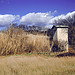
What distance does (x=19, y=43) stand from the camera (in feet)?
51.8

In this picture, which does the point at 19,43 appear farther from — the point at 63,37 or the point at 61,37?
the point at 63,37

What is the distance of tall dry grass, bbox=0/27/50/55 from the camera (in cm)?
1512

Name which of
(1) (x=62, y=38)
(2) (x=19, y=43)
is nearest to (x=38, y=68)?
(2) (x=19, y=43)

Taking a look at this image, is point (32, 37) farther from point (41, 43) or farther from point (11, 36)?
point (11, 36)

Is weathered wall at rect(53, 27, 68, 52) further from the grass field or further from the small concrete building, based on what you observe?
the grass field

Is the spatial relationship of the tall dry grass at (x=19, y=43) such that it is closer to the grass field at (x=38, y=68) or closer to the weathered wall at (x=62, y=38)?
the weathered wall at (x=62, y=38)

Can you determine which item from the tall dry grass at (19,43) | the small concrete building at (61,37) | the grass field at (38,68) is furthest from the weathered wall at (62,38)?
the grass field at (38,68)

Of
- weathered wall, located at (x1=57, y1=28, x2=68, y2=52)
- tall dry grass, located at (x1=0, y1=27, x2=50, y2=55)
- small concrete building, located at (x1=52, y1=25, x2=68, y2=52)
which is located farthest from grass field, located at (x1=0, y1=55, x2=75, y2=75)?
weathered wall, located at (x1=57, y1=28, x2=68, y2=52)

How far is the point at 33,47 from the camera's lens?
56.6 ft

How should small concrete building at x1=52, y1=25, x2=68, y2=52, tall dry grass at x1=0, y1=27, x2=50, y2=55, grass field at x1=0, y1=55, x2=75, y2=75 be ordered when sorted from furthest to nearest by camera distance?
small concrete building at x1=52, y1=25, x2=68, y2=52 < tall dry grass at x1=0, y1=27, x2=50, y2=55 < grass field at x1=0, y1=55, x2=75, y2=75

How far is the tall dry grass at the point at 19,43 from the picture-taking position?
1512 cm

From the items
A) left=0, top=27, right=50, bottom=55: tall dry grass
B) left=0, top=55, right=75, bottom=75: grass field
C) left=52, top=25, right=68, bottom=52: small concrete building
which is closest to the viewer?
left=0, top=55, right=75, bottom=75: grass field

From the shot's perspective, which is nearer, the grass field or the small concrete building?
the grass field

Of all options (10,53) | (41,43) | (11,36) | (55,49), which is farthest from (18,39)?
(55,49)
